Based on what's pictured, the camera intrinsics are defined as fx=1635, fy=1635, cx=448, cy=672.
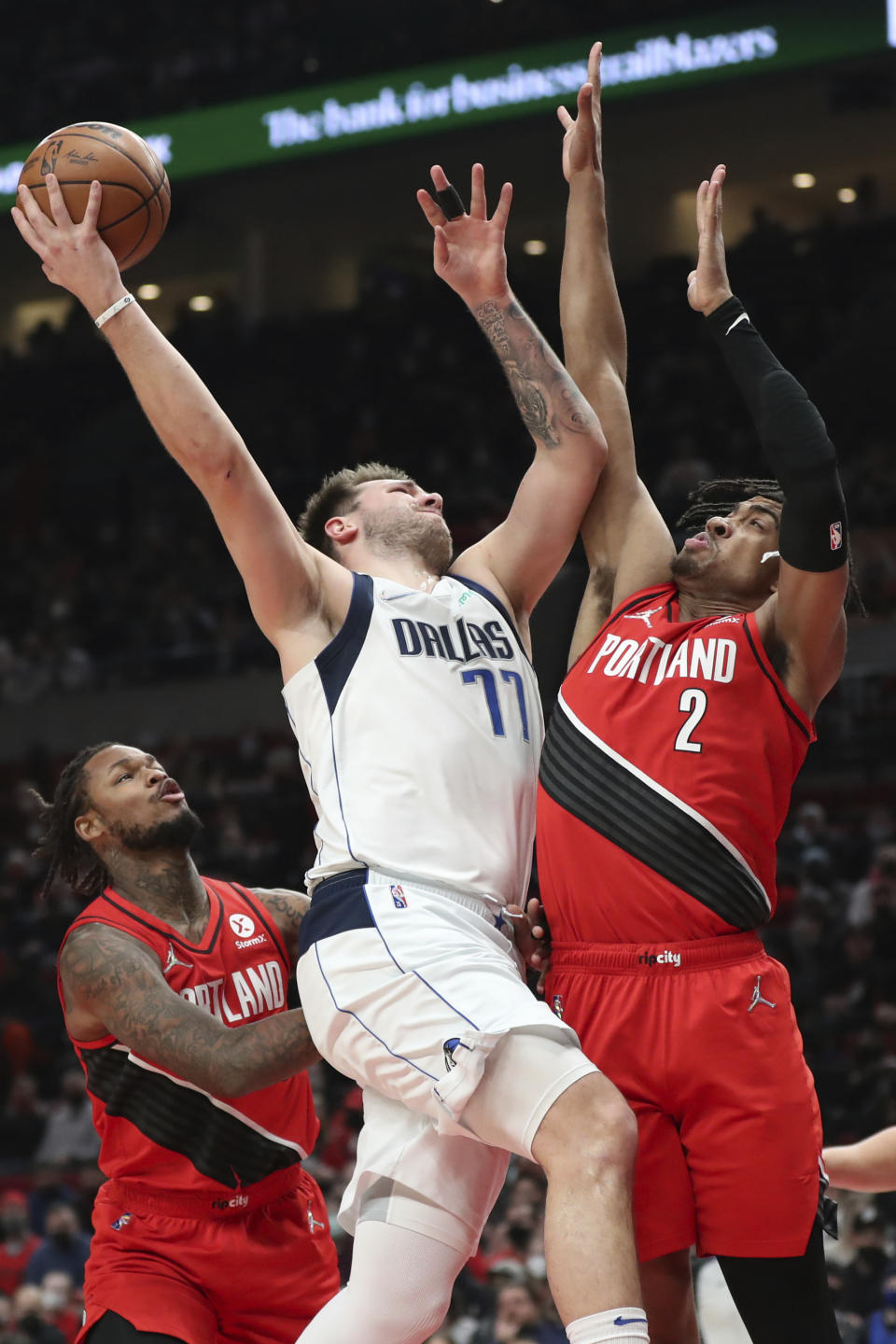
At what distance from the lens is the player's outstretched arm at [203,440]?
3.57 metres

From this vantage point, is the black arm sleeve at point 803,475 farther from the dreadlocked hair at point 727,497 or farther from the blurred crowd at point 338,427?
the blurred crowd at point 338,427

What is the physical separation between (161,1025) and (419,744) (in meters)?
1.12

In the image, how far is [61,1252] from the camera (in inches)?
380

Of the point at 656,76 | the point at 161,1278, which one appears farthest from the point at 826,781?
the point at 161,1278

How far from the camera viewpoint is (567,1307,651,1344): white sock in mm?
2920

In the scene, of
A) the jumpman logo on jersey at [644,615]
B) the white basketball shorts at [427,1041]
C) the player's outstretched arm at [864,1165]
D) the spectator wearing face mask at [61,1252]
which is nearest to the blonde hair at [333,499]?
the jumpman logo on jersey at [644,615]

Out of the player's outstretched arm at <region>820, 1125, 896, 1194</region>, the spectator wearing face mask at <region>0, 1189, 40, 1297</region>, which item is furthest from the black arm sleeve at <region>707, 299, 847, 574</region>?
the spectator wearing face mask at <region>0, 1189, 40, 1297</region>

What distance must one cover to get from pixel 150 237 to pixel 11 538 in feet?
62.4

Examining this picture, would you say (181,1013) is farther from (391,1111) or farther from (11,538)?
(11,538)

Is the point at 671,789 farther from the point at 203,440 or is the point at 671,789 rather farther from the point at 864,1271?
the point at 864,1271

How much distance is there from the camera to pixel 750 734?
12.1 feet

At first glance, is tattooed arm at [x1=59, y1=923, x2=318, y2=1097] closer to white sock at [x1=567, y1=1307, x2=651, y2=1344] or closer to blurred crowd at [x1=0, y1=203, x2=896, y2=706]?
white sock at [x1=567, y1=1307, x2=651, y2=1344]

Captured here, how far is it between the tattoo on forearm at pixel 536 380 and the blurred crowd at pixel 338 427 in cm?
1106

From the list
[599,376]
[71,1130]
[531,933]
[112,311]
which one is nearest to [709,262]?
[599,376]
